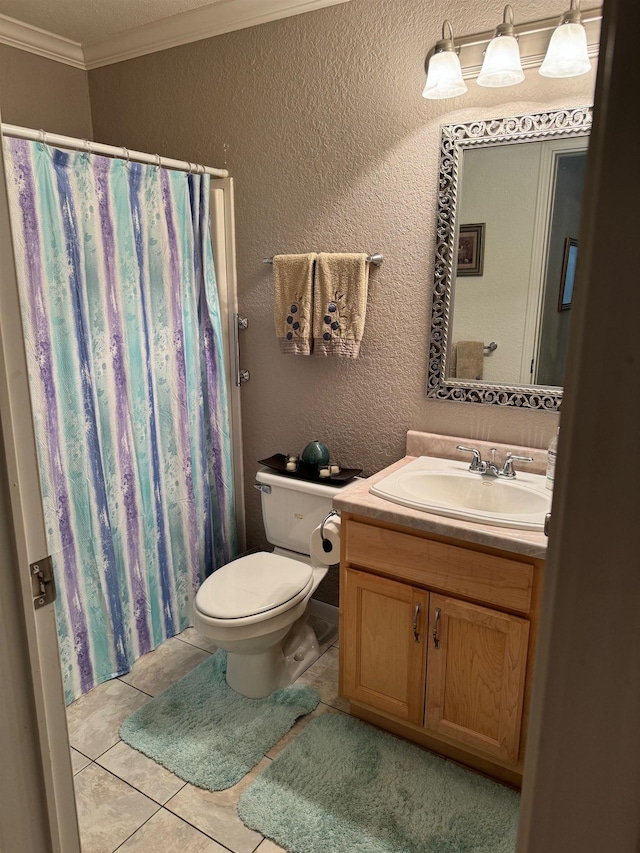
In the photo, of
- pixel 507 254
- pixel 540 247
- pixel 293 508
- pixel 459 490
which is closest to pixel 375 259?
pixel 507 254

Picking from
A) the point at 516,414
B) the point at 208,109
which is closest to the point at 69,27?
the point at 208,109

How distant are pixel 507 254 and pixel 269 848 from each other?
6.32ft

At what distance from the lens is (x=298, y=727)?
81.0 inches

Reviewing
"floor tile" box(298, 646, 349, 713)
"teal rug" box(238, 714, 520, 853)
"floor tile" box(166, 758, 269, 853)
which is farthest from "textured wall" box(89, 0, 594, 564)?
"floor tile" box(166, 758, 269, 853)

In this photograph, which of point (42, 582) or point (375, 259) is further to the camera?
point (375, 259)

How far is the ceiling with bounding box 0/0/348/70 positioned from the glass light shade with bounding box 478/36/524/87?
0.68 m

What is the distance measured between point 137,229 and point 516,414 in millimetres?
1537

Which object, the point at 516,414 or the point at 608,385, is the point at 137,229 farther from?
the point at 608,385

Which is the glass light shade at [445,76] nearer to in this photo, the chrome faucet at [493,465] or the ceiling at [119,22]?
the ceiling at [119,22]

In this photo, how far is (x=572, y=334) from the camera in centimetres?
45

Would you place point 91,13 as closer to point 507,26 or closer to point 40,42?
point 40,42

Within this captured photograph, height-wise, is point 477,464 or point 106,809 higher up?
point 477,464

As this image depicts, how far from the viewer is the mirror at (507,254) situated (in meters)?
1.90

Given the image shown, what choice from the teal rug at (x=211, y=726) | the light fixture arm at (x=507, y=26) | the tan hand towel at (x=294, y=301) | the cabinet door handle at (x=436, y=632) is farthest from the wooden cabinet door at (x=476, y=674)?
the light fixture arm at (x=507, y=26)
